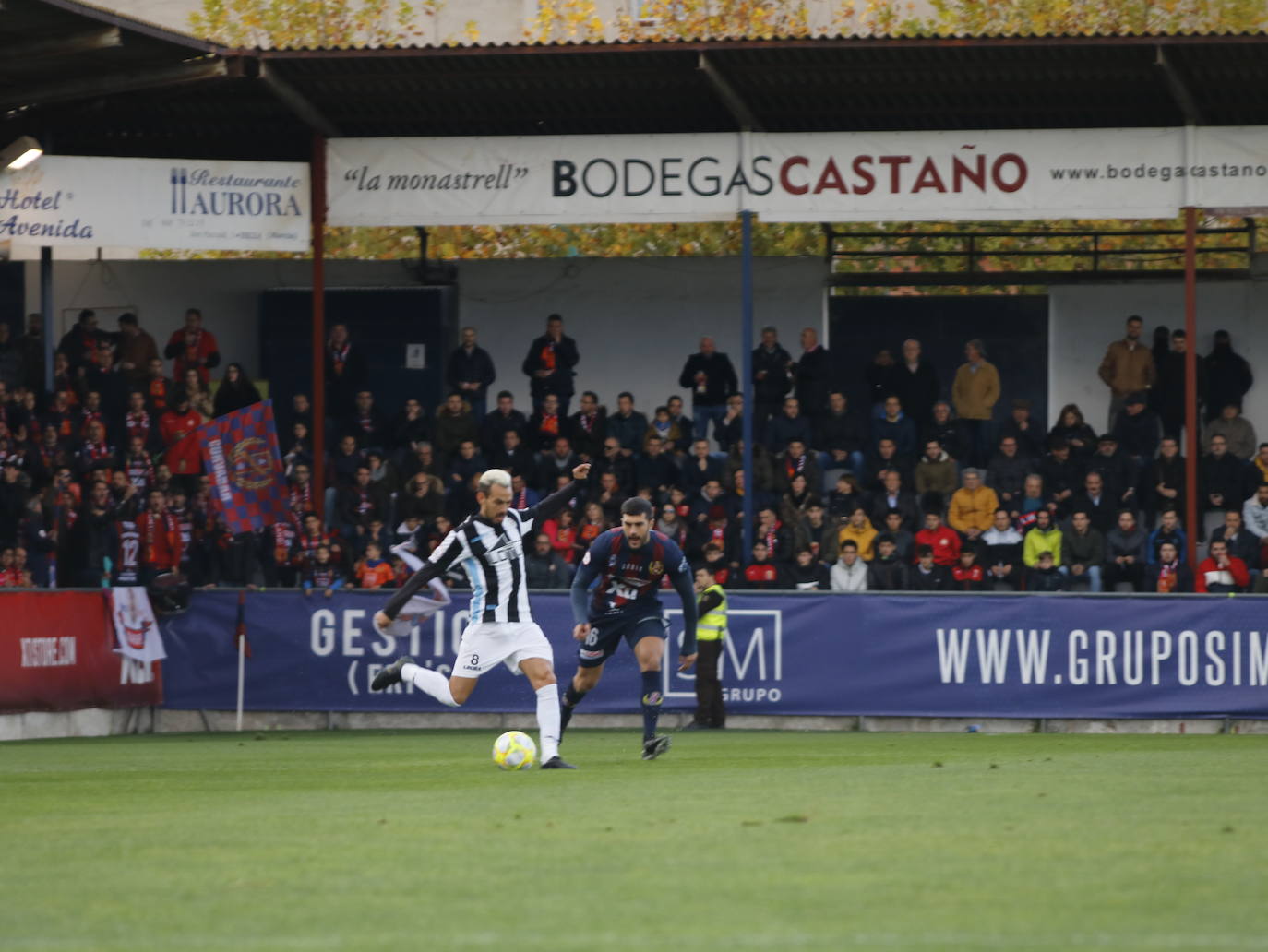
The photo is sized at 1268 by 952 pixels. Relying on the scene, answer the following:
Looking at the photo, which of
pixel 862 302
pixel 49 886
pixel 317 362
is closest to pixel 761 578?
pixel 317 362

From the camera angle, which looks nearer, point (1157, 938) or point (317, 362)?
point (1157, 938)

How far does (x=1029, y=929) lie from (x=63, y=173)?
61.3 ft

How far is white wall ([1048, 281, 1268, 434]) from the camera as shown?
89.2 feet

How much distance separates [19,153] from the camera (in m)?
22.4

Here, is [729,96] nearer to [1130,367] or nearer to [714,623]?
[714,623]

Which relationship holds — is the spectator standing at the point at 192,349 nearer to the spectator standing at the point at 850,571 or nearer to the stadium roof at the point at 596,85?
the stadium roof at the point at 596,85

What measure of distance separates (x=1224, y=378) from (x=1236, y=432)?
1085mm

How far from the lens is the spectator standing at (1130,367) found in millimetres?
25781

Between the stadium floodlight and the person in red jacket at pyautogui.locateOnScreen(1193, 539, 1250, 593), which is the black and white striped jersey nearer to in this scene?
the person in red jacket at pyautogui.locateOnScreen(1193, 539, 1250, 593)

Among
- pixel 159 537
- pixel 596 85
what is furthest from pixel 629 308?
pixel 159 537

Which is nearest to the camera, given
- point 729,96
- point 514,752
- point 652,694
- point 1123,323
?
point 514,752

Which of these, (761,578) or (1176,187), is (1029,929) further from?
(1176,187)

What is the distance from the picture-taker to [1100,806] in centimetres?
1003

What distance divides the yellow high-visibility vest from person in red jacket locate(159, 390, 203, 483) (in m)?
6.90
